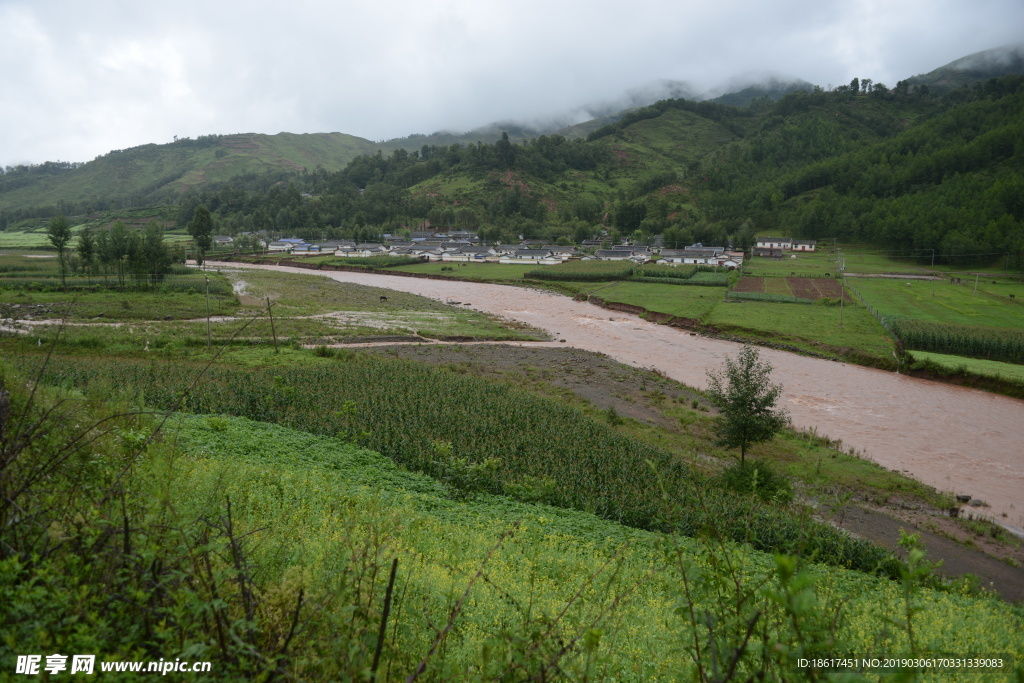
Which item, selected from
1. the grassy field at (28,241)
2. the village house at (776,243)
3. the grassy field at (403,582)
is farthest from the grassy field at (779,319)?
the grassy field at (28,241)

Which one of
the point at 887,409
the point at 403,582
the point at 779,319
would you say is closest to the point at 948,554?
the point at 887,409

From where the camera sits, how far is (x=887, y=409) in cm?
2527

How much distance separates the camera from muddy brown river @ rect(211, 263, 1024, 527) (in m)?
18.7

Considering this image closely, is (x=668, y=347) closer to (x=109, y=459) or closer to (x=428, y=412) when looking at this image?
(x=428, y=412)

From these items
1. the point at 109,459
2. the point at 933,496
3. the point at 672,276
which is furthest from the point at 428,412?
the point at 672,276

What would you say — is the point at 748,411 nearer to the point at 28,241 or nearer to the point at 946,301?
the point at 946,301

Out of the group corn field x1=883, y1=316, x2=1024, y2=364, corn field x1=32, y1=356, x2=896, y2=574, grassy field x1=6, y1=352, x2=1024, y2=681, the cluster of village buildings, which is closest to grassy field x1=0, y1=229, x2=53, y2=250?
the cluster of village buildings

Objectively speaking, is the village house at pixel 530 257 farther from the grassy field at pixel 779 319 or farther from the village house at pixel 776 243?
the village house at pixel 776 243

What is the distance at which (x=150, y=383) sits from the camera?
17406mm

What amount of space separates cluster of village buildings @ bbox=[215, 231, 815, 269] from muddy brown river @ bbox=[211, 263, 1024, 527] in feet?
148

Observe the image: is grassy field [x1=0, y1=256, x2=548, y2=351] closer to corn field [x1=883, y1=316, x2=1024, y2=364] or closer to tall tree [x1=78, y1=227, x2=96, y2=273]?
tall tree [x1=78, y1=227, x2=96, y2=273]

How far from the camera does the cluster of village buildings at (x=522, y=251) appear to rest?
86.9 m

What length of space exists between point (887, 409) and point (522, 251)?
242ft

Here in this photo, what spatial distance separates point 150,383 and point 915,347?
41075mm
